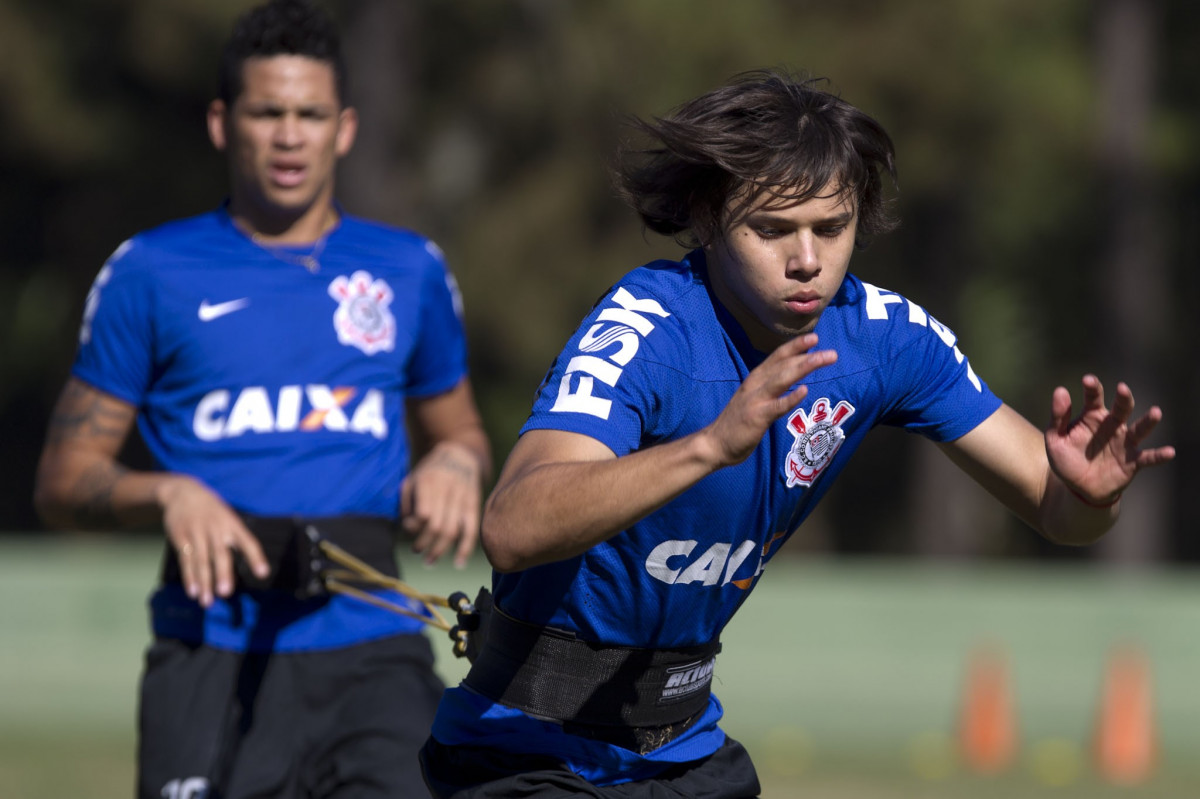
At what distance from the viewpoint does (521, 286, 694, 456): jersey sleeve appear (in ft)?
11.2

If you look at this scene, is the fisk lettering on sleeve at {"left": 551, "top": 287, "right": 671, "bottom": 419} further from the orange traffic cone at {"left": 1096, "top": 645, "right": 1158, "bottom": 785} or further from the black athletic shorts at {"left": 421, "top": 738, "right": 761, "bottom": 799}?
the orange traffic cone at {"left": 1096, "top": 645, "right": 1158, "bottom": 785}

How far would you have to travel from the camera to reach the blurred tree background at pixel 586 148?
2156 centimetres

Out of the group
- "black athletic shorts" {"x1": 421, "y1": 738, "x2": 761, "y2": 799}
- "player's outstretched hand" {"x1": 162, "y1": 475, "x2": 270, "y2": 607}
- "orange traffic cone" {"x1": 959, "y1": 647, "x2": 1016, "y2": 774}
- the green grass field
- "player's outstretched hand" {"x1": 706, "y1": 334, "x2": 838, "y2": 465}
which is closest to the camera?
"player's outstretched hand" {"x1": 706, "y1": 334, "x2": 838, "y2": 465}

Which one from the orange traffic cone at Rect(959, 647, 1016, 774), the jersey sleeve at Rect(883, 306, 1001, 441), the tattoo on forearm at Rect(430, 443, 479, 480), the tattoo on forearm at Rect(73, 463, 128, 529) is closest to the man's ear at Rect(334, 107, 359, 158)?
the tattoo on forearm at Rect(430, 443, 479, 480)

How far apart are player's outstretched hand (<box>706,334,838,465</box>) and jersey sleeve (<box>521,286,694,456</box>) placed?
315 mm

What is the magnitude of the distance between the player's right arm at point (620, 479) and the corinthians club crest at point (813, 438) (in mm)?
581

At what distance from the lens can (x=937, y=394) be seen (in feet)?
13.3

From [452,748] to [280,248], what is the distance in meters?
2.02

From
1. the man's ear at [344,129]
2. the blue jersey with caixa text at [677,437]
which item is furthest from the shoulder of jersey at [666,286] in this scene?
the man's ear at [344,129]

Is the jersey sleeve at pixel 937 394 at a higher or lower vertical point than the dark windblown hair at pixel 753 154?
lower

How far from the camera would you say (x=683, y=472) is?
3148 mm

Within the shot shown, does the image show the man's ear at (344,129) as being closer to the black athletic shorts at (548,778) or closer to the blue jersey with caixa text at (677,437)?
the blue jersey with caixa text at (677,437)

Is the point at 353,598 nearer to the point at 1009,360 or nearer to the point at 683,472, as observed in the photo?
the point at 683,472

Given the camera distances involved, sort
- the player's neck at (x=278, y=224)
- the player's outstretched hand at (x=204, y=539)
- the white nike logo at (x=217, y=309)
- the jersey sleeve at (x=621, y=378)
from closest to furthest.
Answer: the jersey sleeve at (x=621, y=378) → the player's outstretched hand at (x=204, y=539) → the white nike logo at (x=217, y=309) → the player's neck at (x=278, y=224)
